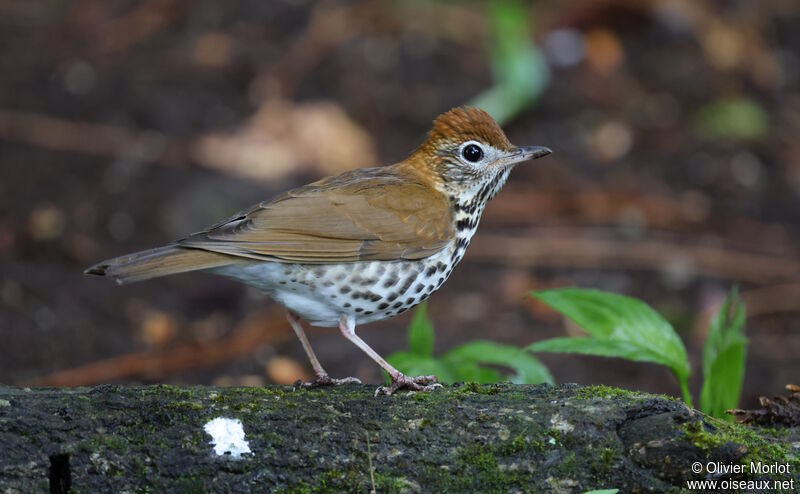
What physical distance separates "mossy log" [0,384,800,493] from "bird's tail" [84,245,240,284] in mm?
440

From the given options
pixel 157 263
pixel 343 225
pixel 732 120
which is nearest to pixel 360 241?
pixel 343 225

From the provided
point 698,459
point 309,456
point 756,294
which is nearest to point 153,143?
point 756,294

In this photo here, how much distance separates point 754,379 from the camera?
607cm

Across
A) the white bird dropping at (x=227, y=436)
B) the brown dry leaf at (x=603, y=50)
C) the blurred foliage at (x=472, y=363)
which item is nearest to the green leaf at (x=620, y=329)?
the blurred foliage at (x=472, y=363)

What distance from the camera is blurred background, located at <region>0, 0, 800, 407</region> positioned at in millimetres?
6273

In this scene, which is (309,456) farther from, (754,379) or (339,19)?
(339,19)

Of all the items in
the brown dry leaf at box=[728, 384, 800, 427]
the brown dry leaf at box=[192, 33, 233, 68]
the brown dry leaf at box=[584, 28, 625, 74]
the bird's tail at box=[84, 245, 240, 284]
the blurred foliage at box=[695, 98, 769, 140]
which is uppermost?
the brown dry leaf at box=[584, 28, 625, 74]

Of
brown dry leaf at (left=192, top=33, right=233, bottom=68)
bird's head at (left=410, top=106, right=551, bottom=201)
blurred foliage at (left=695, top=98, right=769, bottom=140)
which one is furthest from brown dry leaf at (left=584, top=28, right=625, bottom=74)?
bird's head at (left=410, top=106, right=551, bottom=201)

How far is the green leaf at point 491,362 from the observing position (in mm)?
4148

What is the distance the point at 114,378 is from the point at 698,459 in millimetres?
3536

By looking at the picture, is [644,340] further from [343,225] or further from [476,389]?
[343,225]

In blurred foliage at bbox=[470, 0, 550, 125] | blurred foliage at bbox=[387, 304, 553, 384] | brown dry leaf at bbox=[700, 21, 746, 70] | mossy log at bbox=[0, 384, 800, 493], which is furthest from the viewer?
brown dry leaf at bbox=[700, 21, 746, 70]

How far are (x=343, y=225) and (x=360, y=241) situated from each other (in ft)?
0.34

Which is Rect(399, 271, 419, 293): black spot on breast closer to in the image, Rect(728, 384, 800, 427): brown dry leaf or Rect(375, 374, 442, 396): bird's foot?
Rect(375, 374, 442, 396): bird's foot
